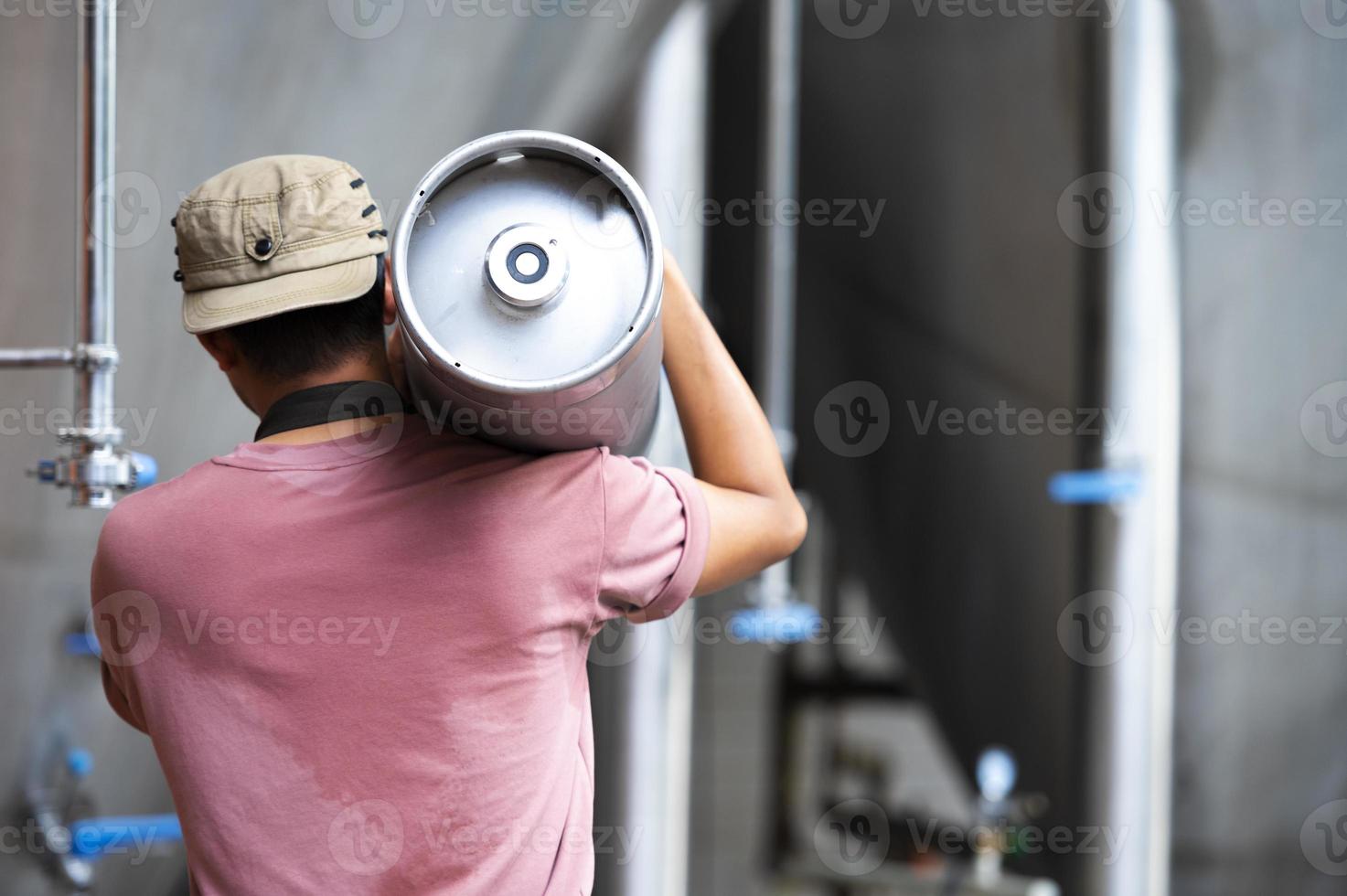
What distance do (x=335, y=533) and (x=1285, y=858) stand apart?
6.23 feet

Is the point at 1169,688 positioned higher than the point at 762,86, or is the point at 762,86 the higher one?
the point at 762,86

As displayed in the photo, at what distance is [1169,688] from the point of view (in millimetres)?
2162

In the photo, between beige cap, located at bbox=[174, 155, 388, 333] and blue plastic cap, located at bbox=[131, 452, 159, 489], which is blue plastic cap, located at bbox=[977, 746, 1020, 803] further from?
beige cap, located at bbox=[174, 155, 388, 333]

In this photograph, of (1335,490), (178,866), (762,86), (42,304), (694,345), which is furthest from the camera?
(762,86)

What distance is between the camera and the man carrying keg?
32.8 inches

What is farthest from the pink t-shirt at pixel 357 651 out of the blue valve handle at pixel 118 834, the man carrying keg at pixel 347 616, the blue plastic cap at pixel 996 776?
the blue plastic cap at pixel 996 776

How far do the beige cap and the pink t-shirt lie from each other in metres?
0.12

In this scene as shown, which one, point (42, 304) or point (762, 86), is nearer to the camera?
point (42, 304)

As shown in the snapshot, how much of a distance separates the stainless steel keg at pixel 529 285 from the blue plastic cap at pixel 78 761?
940mm

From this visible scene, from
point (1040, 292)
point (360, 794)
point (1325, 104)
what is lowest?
point (360, 794)

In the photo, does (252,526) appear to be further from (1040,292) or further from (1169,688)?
(1040,292)

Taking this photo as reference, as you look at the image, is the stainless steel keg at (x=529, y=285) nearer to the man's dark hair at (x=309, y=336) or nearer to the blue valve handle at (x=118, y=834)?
the man's dark hair at (x=309, y=336)

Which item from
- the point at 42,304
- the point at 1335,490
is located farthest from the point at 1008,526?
the point at 42,304

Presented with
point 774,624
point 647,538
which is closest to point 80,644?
point 647,538
